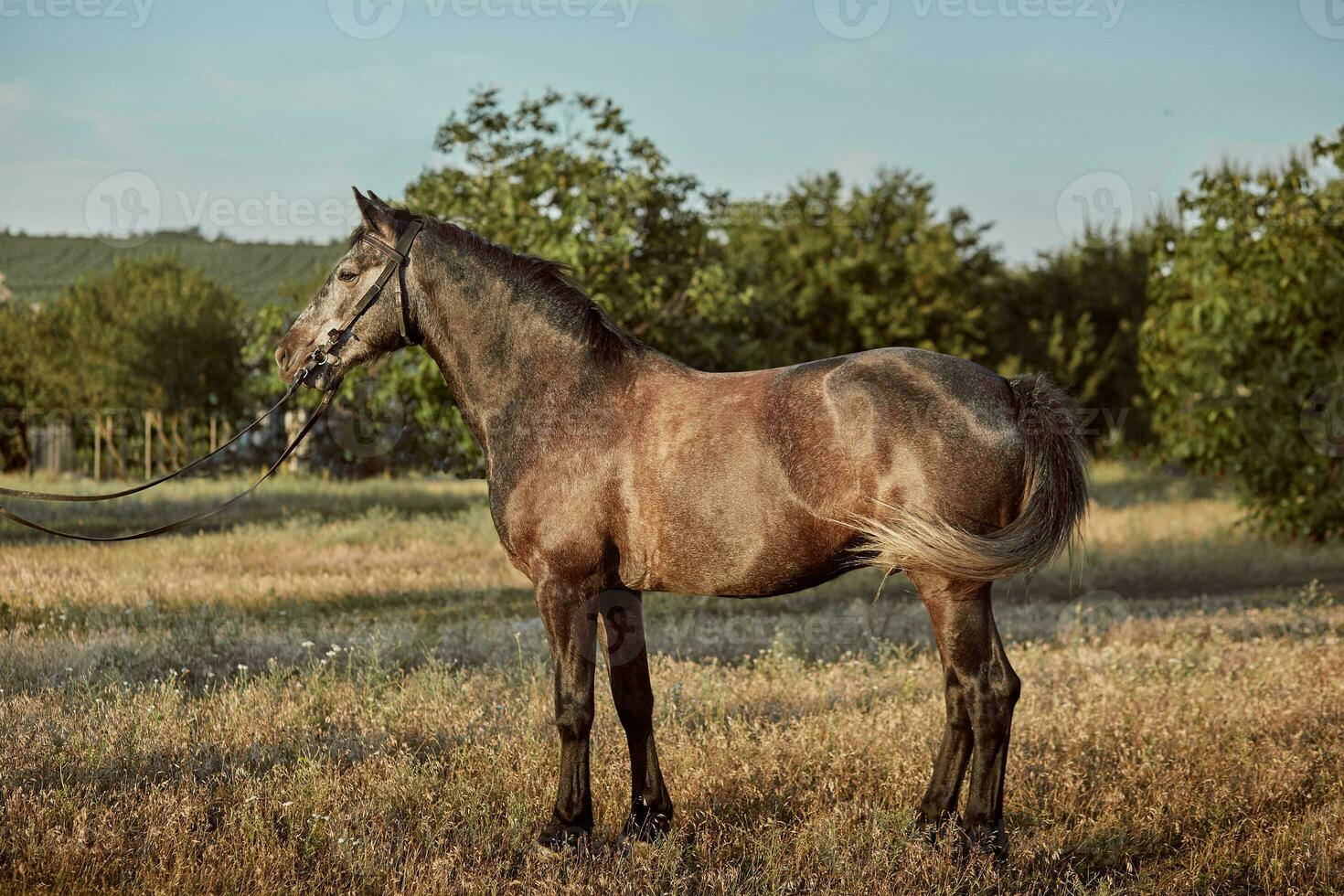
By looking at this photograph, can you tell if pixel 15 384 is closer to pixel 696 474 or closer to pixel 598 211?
pixel 598 211

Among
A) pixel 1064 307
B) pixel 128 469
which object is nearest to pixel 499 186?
pixel 128 469

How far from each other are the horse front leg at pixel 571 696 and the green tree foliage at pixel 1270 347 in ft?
45.9

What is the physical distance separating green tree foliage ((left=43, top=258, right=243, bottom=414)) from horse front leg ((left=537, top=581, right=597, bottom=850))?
2686 cm

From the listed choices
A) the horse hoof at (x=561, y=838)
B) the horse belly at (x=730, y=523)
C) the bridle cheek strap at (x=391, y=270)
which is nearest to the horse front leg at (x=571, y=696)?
the horse hoof at (x=561, y=838)

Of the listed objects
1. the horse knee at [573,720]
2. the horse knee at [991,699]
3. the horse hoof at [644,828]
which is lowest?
the horse hoof at [644,828]

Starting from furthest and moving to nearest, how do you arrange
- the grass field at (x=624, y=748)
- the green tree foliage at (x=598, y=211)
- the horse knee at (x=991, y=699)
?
the green tree foliage at (x=598, y=211), the horse knee at (x=991, y=699), the grass field at (x=624, y=748)

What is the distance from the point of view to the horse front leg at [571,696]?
470cm

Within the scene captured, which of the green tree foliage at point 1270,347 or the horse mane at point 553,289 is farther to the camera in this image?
the green tree foliage at point 1270,347

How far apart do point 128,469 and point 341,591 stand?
21.1 meters

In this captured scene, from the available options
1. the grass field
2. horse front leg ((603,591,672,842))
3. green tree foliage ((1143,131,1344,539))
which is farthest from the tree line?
horse front leg ((603,591,672,842))

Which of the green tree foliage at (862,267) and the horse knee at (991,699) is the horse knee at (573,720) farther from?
the green tree foliage at (862,267)

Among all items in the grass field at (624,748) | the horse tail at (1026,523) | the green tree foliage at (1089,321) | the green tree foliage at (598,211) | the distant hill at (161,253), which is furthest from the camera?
the distant hill at (161,253)

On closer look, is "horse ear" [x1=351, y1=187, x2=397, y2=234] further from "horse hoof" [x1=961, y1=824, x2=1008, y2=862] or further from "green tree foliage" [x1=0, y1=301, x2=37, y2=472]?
"green tree foliage" [x1=0, y1=301, x2=37, y2=472]

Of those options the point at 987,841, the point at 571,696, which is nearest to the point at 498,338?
the point at 571,696
